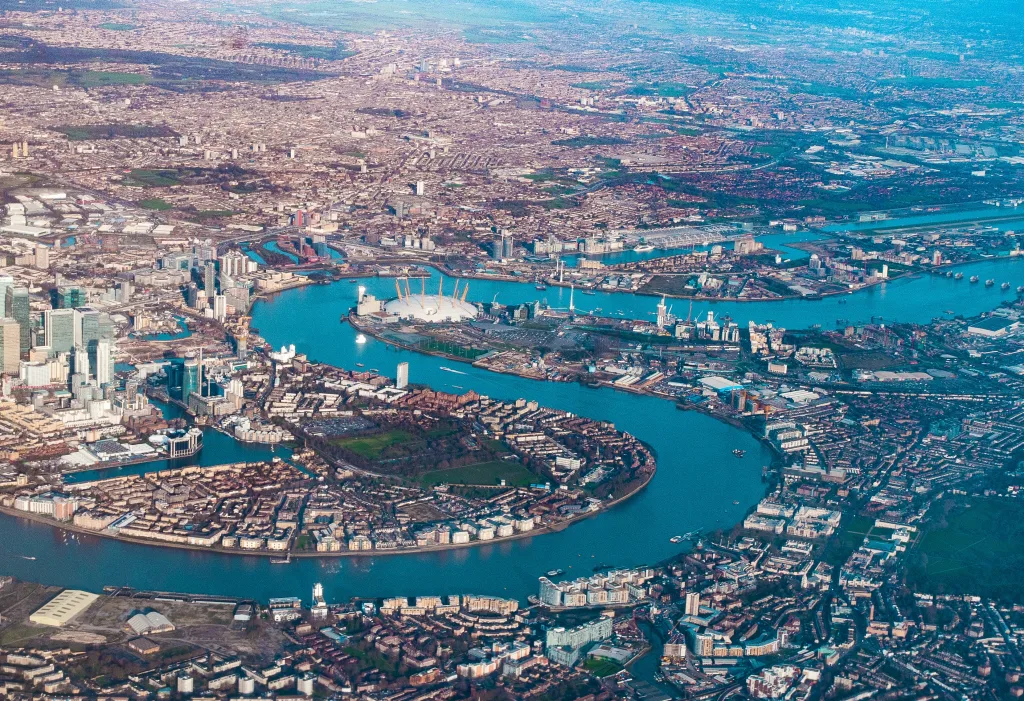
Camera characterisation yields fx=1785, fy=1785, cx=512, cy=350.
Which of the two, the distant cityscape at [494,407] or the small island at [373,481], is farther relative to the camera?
the small island at [373,481]

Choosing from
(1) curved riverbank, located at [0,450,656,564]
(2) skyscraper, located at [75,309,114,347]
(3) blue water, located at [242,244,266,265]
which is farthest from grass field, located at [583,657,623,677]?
(3) blue water, located at [242,244,266,265]

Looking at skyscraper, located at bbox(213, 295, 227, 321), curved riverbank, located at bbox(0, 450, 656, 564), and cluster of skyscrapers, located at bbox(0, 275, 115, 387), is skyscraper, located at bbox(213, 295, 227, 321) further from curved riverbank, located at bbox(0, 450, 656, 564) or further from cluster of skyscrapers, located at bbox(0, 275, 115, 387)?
curved riverbank, located at bbox(0, 450, 656, 564)

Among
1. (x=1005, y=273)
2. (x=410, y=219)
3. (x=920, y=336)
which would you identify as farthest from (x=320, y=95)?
(x=920, y=336)

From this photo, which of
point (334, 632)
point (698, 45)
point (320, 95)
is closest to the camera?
point (334, 632)

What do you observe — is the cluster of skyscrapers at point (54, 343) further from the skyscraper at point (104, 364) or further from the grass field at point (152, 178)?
the grass field at point (152, 178)

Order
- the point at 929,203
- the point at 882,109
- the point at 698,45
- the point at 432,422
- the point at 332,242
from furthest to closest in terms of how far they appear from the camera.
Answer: the point at 698,45 → the point at 882,109 → the point at 929,203 → the point at 332,242 → the point at 432,422

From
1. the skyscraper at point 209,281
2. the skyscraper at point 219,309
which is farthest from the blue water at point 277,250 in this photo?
the skyscraper at point 219,309

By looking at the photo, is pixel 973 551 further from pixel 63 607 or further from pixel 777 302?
pixel 777 302

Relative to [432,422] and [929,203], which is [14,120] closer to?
[929,203]
